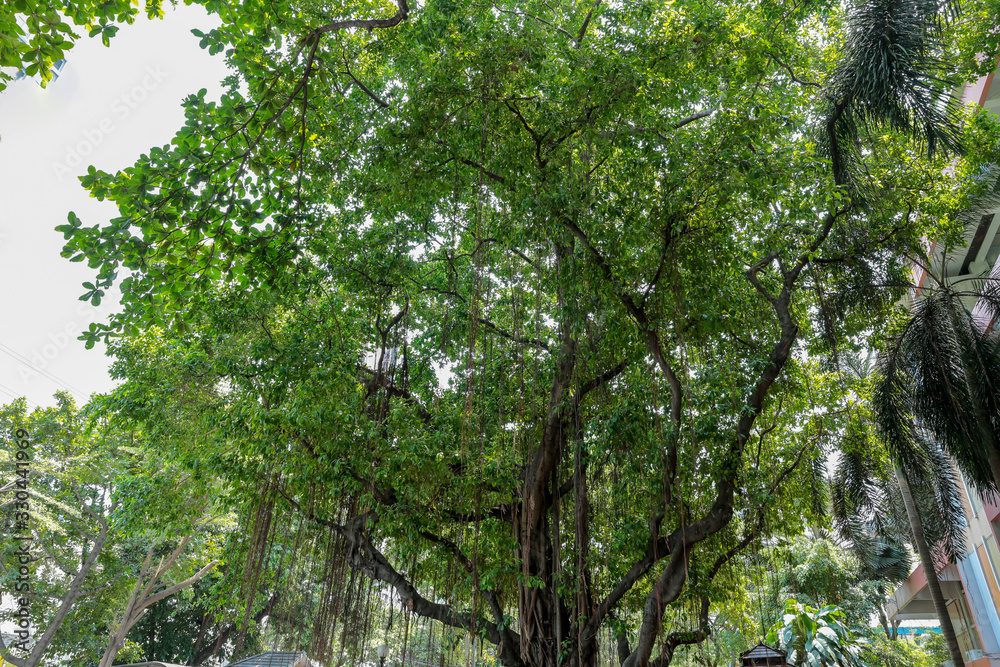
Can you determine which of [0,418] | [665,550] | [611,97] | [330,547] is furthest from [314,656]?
[0,418]

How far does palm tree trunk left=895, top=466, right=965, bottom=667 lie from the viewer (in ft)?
23.3

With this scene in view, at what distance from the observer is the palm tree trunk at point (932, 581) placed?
711cm

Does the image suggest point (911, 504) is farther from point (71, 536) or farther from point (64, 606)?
point (71, 536)

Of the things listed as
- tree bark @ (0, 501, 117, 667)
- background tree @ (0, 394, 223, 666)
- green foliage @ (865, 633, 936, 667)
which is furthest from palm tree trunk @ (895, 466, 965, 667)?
tree bark @ (0, 501, 117, 667)

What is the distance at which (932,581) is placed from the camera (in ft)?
24.6

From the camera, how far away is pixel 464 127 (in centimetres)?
457

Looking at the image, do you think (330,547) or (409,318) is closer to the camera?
(330,547)

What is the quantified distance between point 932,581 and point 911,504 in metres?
1.10

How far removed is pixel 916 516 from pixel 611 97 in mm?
7451

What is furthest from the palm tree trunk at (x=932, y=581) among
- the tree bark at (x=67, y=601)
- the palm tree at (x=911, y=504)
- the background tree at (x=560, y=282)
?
the tree bark at (x=67, y=601)

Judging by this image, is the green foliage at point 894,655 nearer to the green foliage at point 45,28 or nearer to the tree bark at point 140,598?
the tree bark at point 140,598

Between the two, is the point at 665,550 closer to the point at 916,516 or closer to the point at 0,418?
the point at 916,516

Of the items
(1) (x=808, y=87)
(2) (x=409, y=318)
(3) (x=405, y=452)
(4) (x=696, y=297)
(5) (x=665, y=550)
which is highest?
(1) (x=808, y=87)

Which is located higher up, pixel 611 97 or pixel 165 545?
pixel 611 97
